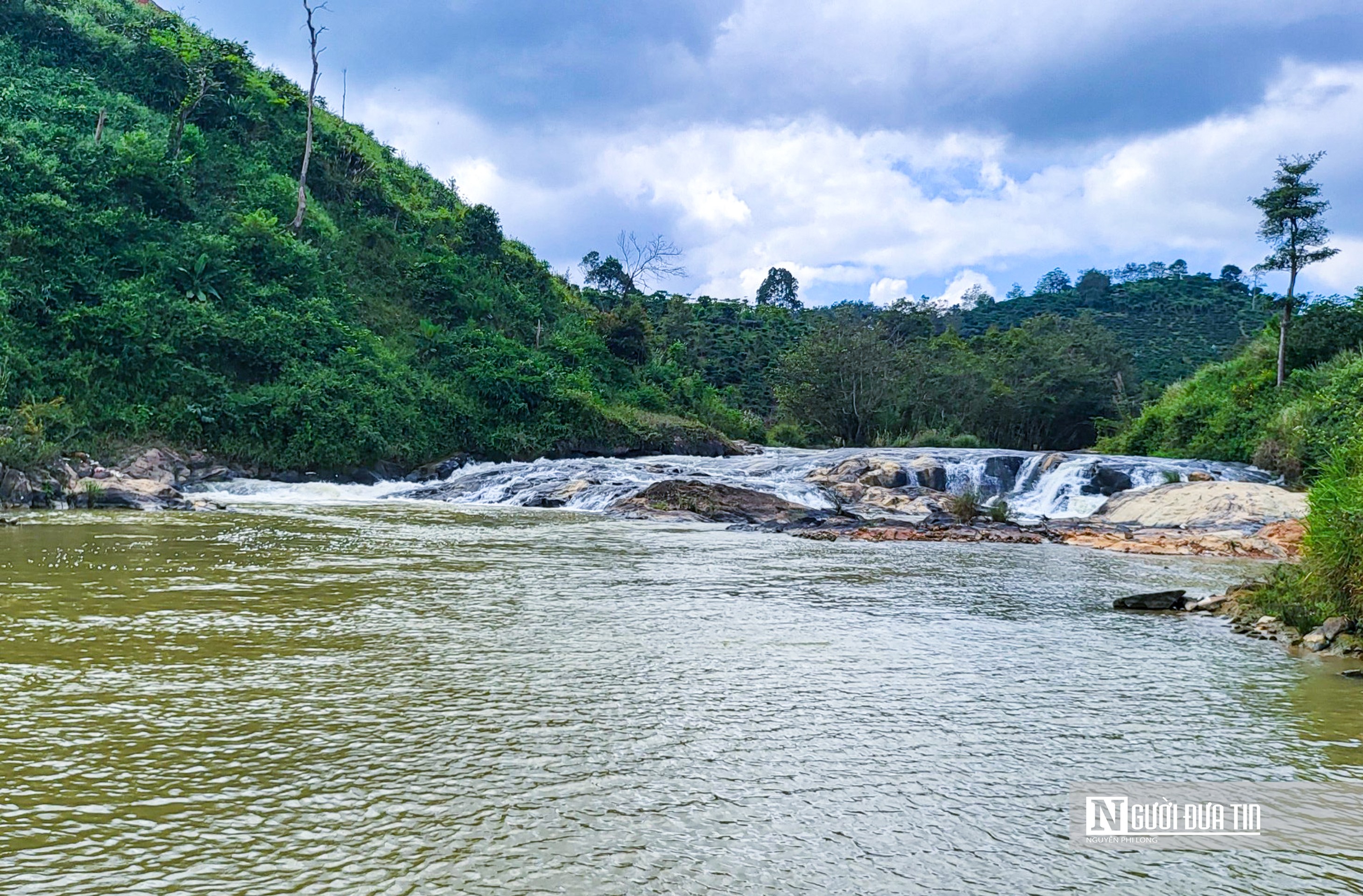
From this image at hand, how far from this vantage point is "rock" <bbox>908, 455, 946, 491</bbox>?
22.1m

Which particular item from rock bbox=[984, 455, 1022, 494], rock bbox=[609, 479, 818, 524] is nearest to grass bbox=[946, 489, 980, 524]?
rock bbox=[609, 479, 818, 524]

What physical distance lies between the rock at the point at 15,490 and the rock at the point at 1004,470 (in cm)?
2113

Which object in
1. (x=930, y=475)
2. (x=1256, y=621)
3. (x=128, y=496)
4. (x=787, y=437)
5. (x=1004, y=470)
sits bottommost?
(x=1256, y=621)

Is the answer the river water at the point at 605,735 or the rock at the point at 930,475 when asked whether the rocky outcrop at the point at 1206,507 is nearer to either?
the rock at the point at 930,475

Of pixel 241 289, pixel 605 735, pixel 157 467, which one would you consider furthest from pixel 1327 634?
pixel 241 289

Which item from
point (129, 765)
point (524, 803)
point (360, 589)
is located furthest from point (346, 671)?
point (360, 589)

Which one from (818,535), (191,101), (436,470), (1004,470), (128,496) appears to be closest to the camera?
(818,535)

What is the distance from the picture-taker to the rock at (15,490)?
1397cm

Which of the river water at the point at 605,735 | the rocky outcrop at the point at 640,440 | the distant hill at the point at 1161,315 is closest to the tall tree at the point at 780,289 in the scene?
the distant hill at the point at 1161,315

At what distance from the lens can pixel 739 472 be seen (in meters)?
23.2

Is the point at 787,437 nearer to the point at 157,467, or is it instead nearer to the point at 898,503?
the point at 898,503

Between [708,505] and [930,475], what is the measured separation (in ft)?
26.9

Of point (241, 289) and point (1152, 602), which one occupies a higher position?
point (241, 289)

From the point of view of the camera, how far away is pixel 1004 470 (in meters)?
23.0
